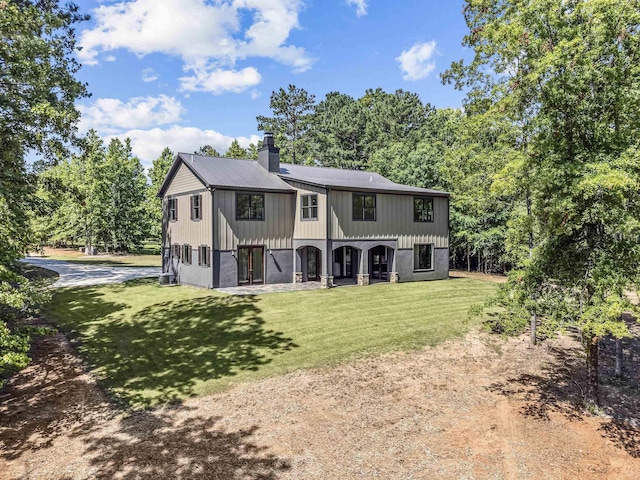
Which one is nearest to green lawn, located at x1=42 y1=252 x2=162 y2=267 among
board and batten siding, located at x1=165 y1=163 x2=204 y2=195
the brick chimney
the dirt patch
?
board and batten siding, located at x1=165 y1=163 x2=204 y2=195

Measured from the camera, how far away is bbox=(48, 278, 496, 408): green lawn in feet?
33.3

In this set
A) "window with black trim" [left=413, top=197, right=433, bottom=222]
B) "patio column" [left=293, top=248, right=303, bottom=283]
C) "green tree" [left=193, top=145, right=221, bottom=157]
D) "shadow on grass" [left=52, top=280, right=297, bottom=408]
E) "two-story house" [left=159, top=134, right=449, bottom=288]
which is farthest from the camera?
"green tree" [left=193, top=145, right=221, bottom=157]

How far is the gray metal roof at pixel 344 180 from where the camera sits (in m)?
22.0

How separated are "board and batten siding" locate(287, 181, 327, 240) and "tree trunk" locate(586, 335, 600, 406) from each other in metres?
14.3

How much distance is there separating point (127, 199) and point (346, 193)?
36.0 m

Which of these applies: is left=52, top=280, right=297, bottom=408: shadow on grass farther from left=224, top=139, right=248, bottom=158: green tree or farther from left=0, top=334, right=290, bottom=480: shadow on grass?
left=224, top=139, right=248, bottom=158: green tree

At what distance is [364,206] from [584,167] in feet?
52.2

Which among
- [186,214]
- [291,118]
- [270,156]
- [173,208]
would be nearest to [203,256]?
[186,214]

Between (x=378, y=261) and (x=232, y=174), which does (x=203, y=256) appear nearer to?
(x=232, y=174)

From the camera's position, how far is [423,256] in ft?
82.7

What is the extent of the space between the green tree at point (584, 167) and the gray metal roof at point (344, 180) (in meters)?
Result: 13.7

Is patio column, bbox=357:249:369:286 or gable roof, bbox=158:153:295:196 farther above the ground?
gable roof, bbox=158:153:295:196

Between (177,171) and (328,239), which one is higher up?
(177,171)

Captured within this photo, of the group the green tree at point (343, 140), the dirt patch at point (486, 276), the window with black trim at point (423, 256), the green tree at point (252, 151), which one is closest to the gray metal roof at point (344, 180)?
the window with black trim at point (423, 256)
